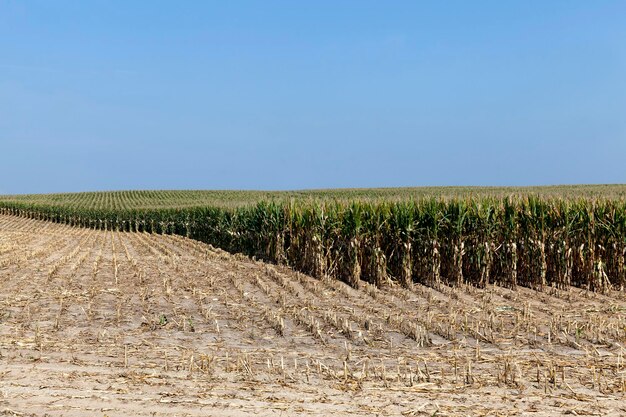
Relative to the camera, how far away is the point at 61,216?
7662 centimetres

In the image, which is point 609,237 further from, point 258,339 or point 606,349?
point 258,339

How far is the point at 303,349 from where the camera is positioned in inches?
399

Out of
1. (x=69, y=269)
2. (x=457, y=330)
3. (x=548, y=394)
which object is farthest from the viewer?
(x=69, y=269)

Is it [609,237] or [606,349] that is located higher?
[609,237]

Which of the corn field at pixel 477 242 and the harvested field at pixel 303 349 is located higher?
the corn field at pixel 477 242

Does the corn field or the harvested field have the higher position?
the corn field

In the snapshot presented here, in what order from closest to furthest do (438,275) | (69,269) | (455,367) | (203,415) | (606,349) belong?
(203,415)
(455,367)
(606,349)
(438,275)
(69,269)

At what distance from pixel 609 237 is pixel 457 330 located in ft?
30.1

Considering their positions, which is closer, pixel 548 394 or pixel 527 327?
pixel 548 394

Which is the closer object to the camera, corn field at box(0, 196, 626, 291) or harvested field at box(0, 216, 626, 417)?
harvested field at box(0, 216, 626, 417)

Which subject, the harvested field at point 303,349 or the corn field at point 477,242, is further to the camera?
the corn field at point 477,242

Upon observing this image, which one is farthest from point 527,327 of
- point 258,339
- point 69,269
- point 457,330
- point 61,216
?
point 61,216

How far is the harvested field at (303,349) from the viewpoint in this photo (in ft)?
23.9

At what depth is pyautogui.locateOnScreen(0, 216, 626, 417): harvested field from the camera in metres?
7.27
